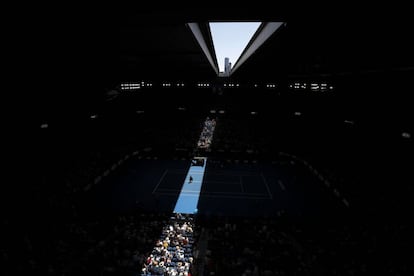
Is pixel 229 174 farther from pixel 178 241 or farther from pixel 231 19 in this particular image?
pixel 231 19

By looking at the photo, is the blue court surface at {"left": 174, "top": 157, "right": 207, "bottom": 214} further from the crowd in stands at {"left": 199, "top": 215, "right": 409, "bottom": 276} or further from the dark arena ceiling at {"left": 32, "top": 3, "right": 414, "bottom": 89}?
the dark arena ceiling at {"left": 32, "top": 3, "right": 414, "bottom": 89}


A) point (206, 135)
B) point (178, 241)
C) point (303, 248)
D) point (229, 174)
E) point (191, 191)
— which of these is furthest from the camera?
point (206, 135)

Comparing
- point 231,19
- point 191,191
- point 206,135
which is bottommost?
point 191,191

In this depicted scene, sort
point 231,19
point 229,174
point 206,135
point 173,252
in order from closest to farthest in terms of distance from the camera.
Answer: point 231,19 < point 173,252 < point 229,174 < point 206,135

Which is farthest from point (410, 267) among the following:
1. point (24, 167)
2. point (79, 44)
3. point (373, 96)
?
point (24, 167)

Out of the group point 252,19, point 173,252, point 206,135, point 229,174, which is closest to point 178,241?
point 173,252

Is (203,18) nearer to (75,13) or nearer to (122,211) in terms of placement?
(75,13)
